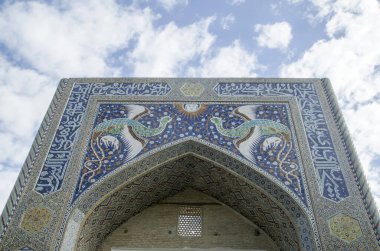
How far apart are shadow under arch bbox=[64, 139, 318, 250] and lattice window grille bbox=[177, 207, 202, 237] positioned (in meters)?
0.35

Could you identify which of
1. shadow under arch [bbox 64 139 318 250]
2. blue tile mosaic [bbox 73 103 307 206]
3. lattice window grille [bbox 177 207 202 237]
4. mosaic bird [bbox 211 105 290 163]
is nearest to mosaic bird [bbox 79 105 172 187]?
blue tile mosaic [bbox 73 103 307 206]

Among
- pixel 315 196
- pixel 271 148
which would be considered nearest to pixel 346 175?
pixel 315 196

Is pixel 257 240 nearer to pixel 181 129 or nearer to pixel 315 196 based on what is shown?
pixel 315 196

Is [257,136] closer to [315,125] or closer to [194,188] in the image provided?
[315,125]

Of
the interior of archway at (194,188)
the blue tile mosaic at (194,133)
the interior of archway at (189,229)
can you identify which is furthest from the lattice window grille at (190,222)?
the blue tile mosaic at (194,133)

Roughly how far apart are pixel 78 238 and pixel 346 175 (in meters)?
3.38

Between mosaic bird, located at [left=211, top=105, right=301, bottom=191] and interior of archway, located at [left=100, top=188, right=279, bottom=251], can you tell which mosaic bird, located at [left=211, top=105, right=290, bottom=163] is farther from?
interior of archway, located at [left=100, top=188, right=279, bottom=251]

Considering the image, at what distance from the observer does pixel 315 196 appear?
211 inches

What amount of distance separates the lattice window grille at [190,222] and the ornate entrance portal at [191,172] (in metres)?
0.02

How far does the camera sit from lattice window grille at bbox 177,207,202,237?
6434 mm

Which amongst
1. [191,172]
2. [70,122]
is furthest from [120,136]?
[191,172]

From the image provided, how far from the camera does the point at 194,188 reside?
6.82 meters

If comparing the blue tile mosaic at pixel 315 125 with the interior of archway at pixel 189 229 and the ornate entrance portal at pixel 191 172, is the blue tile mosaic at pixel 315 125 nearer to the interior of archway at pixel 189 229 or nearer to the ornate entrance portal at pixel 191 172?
the ornate entrance portal at pixel 191 172

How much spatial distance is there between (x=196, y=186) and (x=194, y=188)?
0.10 meters
